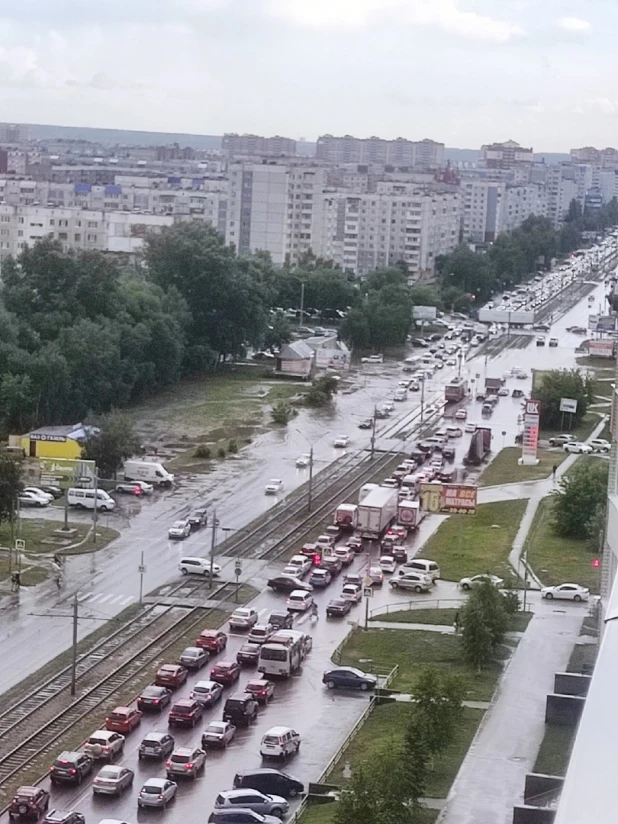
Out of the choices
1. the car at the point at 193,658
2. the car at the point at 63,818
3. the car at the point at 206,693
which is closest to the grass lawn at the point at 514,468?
the car at the point at 193,658

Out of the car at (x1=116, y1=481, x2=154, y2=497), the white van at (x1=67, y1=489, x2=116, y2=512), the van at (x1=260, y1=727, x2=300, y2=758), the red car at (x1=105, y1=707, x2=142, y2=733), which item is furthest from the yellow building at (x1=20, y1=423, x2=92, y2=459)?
the van at (x1=260, y1=727, x2=300, y2=758)

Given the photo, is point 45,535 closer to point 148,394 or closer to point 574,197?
point 148,394

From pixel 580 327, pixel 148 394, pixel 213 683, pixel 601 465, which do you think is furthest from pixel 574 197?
pixel 213 683

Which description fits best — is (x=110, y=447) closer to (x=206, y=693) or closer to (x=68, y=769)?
(x=206, y=693)

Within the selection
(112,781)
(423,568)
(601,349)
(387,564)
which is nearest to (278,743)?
(112,781)

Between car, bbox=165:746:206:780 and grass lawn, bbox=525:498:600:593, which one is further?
grass lawn, bbox=525:498:600:593

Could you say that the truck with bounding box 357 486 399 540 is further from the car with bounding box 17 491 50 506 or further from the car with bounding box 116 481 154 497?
the car with bounding box 17 491 50 506

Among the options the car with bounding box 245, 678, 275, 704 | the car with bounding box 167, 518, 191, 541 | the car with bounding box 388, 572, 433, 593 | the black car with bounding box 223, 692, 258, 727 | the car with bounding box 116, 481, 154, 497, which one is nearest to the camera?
the black car with bounding box 223, 692, 258, 727
